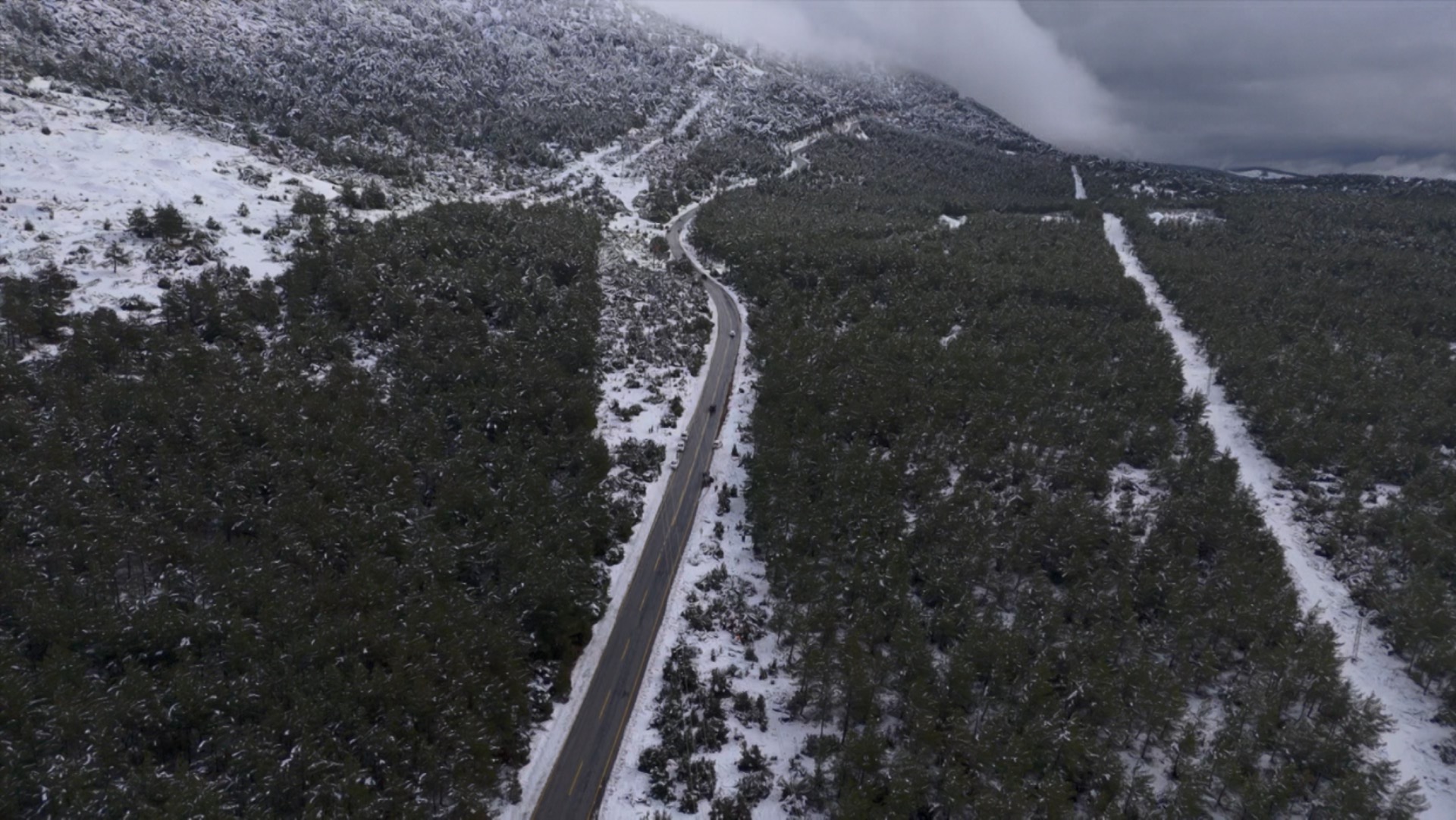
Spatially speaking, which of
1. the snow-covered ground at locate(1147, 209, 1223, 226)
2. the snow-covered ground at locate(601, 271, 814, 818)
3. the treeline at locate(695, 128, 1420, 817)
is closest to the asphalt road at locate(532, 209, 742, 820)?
the snow-covered ground at locate(601, 271, 814, 818)

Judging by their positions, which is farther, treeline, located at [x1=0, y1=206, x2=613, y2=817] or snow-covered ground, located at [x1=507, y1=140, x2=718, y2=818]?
snow-covered ground, located at [x1=507, y1=140, x2=718, y2=818]

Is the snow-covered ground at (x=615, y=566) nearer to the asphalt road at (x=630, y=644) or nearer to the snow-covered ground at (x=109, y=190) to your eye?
the asphalt road at (x=630, y=644)

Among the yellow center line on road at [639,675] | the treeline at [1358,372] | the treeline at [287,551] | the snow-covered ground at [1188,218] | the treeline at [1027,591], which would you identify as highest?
the snow-covered ground at [1188,218]

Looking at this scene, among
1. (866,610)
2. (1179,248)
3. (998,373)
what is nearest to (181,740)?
(866,610)

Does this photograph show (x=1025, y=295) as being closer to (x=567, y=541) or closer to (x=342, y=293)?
(x=567, y=541)

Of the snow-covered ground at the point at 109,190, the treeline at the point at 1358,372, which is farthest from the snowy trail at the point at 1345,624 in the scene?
the snow-covered ground at the point at 109,190

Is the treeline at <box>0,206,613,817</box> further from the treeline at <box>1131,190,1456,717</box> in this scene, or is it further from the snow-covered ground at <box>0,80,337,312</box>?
the treeline at <box>1131,190,1456,717</box>
